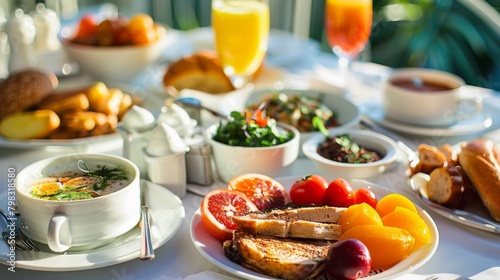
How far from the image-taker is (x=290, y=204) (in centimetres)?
100

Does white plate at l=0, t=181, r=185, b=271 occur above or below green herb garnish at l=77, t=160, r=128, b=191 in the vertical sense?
below

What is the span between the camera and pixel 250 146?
118 centimetres

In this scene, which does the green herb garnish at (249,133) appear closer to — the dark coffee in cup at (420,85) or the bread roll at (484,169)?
the bread roll at (484,169)

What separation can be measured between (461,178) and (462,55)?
201 centimetres

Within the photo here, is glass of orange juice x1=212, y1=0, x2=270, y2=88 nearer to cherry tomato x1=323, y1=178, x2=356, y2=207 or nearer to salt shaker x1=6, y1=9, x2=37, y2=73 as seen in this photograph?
salt shaker x1=6, y1=9, x2=37, y2=73

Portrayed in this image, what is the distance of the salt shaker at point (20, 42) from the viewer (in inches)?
68.3

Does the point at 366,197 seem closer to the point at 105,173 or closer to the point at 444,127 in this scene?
the point at 105,173

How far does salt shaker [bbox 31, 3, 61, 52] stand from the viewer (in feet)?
6.70

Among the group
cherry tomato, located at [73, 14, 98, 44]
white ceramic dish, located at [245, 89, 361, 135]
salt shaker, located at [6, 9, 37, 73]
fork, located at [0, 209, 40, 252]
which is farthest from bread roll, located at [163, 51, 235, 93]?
fork, located at [0, 209, 40, 252]

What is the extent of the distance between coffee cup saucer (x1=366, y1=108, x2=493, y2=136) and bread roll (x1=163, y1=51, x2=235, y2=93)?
45cm

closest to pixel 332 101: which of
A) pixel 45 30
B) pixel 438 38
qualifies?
pixel 45 30

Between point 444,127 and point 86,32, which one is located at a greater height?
point 86,32

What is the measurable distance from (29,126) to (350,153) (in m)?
0.74

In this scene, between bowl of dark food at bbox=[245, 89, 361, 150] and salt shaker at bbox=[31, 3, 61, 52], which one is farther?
salt shaker at bbox=[31, 3, 61, 52]
